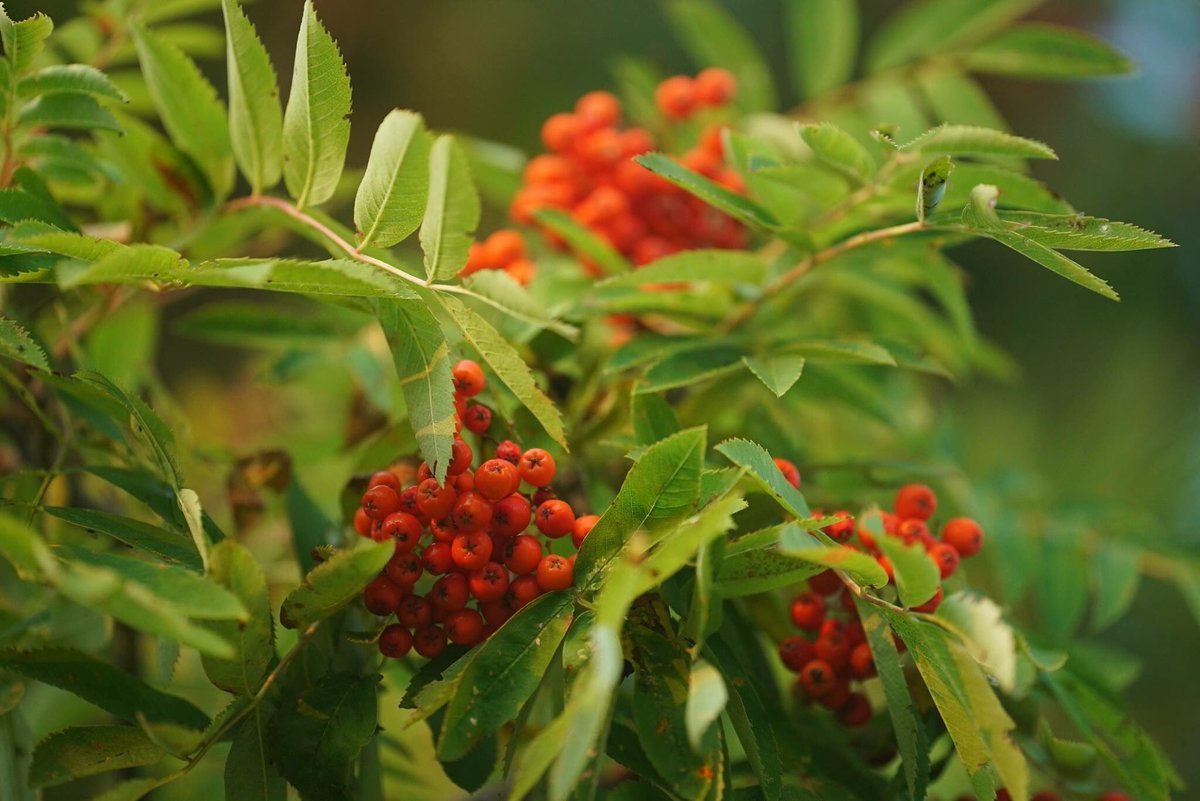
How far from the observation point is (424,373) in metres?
0.56

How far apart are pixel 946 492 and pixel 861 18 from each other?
1.83m

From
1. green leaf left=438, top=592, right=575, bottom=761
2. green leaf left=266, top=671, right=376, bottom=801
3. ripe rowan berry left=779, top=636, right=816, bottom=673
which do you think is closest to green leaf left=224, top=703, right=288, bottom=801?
green leaf left=266, top=671, right=376, bottom=801

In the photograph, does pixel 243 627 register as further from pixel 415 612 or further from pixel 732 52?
pixel 732 52

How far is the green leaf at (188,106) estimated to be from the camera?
0.73m

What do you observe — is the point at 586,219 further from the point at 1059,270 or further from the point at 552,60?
the point at 552,60

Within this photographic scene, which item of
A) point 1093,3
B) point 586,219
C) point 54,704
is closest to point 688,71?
point 1093,3

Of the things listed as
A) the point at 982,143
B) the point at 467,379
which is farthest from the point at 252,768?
the point at 982,143

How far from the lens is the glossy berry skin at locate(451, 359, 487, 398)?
61 centimetres

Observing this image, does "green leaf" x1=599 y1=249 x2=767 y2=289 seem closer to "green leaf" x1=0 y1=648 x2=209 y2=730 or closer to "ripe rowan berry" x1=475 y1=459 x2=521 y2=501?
"ripe rowan berry" x1=475 y1=459 x2=521 y2=501

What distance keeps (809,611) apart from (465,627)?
237 mm

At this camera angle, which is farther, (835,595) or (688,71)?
(688,71)

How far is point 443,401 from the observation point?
0.55 m

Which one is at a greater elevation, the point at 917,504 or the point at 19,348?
the point at 19,348

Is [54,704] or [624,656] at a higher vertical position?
[624,656]
